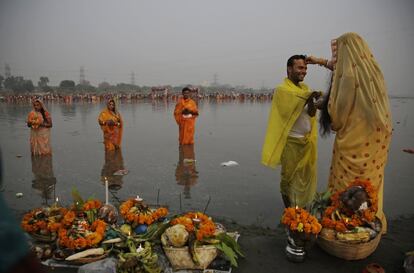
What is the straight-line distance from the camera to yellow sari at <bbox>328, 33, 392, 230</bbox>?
3516 mm

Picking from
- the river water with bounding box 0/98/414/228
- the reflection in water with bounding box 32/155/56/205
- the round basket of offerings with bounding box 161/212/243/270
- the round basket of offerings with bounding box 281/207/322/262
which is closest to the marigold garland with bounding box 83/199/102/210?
the river water with bounding box 0/98/414/228

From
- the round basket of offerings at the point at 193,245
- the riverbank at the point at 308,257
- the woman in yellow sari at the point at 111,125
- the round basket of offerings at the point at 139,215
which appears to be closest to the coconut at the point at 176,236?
the round basket of offerings at the point at 193,245

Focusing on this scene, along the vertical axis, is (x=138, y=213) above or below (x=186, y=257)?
above

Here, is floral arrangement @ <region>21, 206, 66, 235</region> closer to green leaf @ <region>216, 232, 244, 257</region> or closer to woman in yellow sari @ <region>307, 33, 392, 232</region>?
green leaf @ <region>216, 232, 244, 257</region>

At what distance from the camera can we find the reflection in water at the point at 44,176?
20.3ft

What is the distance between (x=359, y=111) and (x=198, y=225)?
2.22 m

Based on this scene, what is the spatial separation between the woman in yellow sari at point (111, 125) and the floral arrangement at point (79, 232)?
6.05 m

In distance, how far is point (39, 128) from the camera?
8867 millimetres

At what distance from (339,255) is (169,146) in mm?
8255

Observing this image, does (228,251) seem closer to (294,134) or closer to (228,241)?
(228,241)

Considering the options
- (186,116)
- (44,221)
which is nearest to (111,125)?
(186,116)

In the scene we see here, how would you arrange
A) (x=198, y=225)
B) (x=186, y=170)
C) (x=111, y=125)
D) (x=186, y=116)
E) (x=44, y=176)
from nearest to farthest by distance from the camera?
(x=198, y=225)
(x=44, y=176)
(x=186, y=170)
(x=111, y=125)
(x=186, y=116)

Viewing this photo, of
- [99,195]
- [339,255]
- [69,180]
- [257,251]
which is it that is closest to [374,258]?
[339,255]

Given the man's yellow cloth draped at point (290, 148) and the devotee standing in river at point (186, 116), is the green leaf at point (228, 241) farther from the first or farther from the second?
the devotee standing in river at point (186, 116)
